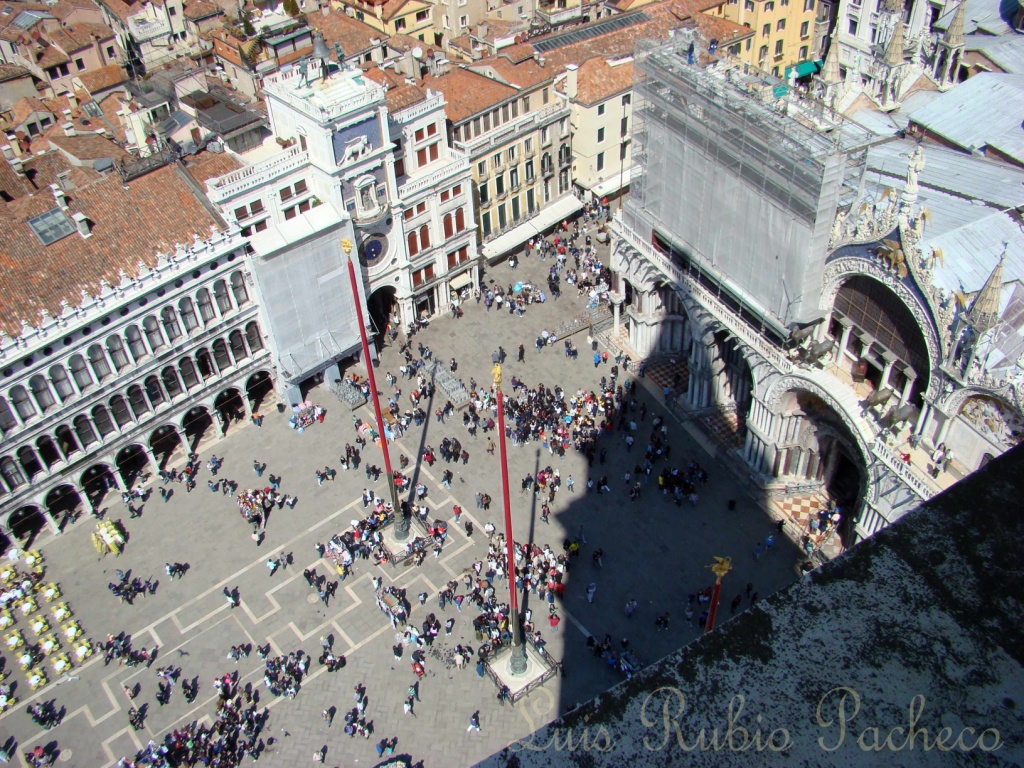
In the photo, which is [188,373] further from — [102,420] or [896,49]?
[896,49]

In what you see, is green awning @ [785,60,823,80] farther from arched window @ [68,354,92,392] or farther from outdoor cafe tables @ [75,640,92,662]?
outdoor cafe tables @ [75,640,92,662]

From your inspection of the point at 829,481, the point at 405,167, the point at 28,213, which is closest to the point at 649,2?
the point at 405,167

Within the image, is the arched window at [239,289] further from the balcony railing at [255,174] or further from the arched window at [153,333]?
the arched window at [153,333]

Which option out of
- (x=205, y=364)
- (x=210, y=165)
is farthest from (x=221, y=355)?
(x=210, y=165)

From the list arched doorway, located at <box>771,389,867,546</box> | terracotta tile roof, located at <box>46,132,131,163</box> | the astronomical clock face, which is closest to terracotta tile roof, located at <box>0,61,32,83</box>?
terracotta tile roof, located at <box>46,132,131,163</box>

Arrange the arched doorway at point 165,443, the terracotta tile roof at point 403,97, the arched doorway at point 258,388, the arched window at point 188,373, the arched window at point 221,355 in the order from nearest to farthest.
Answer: the arched window at point 188,373 → the arched window at point 221,355 → the arched doorway at point 165,443 → the arched doorway at point 258,388 → the terracotta tile roof at point 403,97

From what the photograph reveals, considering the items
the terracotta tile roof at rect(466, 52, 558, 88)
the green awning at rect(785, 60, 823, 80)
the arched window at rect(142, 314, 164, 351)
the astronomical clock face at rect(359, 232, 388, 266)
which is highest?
the terracotta tile roof at rect(466, 52, 558, 88)

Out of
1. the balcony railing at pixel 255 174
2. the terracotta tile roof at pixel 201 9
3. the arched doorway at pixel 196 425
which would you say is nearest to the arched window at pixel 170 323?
the arched doorway at pixel 196 425
